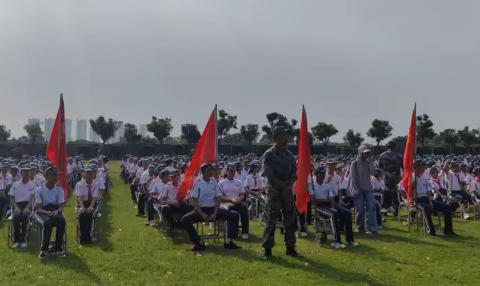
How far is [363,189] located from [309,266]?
422cm

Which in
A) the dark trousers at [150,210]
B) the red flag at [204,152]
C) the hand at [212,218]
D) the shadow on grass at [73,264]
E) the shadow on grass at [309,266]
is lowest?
the shadow on grass at [73,264]

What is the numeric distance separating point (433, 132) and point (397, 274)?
169 feet

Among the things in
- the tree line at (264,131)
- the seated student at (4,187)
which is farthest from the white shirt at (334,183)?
the tree line at (264,131)

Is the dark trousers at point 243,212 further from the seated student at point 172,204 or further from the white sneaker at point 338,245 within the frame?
the white sneaker at point 338,245

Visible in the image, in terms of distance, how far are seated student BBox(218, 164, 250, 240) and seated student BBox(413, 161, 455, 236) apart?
4588 mm

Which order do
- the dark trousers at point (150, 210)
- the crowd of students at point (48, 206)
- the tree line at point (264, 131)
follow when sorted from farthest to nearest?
the tree line at point (264, 131), the dark trousers at point (150, 210), the crowd of students at point (48, 206)

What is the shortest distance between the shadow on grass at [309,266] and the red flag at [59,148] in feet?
13.7

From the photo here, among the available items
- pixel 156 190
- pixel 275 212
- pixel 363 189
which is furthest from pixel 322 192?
pixel 156 190

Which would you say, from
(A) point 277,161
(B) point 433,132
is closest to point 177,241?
(A) point 277,161

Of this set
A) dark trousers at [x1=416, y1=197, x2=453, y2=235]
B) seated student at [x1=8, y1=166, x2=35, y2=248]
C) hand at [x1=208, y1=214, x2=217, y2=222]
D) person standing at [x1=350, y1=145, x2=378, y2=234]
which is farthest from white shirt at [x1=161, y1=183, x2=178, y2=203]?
dark trousers at [x1=416, y1=197, x2=453, y2=235]

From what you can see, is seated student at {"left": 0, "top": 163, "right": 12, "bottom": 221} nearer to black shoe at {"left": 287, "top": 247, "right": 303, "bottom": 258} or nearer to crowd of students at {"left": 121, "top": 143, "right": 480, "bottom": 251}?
crowd of students at {"left": 121, "top": 143, "right": 480, "bottom": 251}

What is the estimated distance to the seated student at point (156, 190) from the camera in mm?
13414

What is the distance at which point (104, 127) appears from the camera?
68.4m

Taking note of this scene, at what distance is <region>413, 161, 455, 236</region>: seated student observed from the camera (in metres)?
12.3
